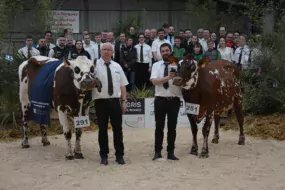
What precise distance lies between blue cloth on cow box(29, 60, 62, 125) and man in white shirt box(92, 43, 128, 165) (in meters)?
1.24

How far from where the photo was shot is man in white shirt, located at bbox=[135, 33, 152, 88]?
38.8 ft

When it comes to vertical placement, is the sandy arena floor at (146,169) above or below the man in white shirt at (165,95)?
below

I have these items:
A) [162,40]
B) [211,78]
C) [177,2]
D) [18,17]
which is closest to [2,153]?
[211,78]

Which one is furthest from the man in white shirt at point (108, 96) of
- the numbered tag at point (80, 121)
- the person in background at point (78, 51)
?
the person in background at point (78, 51)

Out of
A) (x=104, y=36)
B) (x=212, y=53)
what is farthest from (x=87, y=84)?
(x=104, y=36)

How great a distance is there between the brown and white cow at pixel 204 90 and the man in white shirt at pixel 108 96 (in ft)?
3.09

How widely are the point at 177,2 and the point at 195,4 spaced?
6.07 feet

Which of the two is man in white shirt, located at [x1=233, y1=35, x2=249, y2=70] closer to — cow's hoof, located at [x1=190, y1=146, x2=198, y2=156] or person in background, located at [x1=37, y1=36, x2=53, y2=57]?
cow's hoof, located at [x1=190, y1=146, x2=198, y2=156]

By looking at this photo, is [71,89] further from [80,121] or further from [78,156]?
[78,156]

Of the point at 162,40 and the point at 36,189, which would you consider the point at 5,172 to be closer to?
the point at 36,189

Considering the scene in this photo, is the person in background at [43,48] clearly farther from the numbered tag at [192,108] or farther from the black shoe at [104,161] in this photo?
the numbered tag at [192,108]

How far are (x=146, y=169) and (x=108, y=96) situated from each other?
1.29 metres

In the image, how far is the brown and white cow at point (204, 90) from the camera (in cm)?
721

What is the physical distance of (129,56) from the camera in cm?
1166
